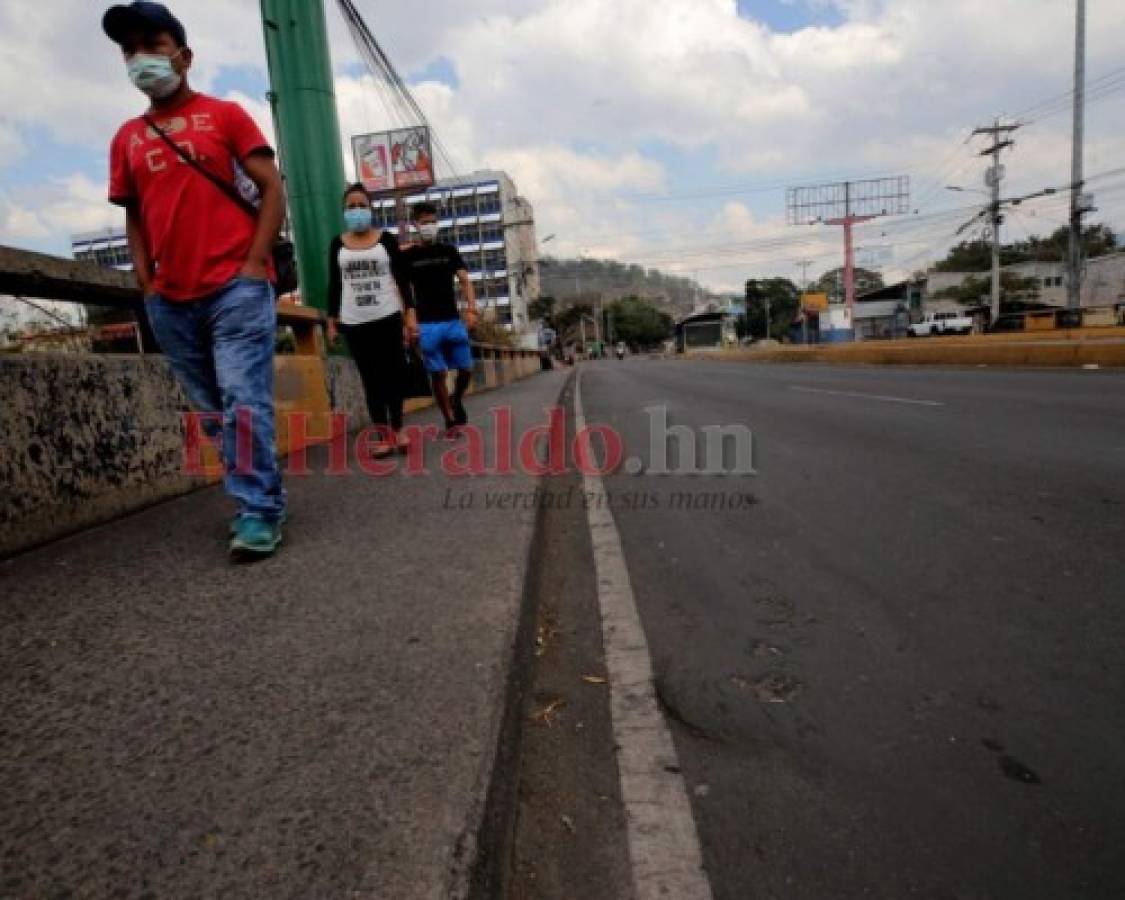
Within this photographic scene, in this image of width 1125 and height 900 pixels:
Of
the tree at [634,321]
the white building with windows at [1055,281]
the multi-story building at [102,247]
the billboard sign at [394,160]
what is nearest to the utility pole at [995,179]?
the white building with windows at [1055,281]

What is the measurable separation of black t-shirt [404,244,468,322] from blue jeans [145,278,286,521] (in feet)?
10.3

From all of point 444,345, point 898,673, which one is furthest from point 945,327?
point 898,673

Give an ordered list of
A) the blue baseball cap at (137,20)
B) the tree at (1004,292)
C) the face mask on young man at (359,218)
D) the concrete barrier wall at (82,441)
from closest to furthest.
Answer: the blue baseball cap at (137,20) < the concrete barrier wall at (82,441) < the face mask on young man at (359,218) < the tree at (1004,292)

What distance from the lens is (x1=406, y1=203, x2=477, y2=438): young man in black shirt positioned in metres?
5.76

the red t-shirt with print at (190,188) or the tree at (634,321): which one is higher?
the tree at (634,321)

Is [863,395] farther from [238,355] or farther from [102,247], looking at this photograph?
[102,247]

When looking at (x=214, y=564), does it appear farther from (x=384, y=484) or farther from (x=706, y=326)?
(x=706, y=326)

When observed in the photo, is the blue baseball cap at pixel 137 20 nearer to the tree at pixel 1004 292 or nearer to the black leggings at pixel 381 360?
the black leggings at pixel 381 360

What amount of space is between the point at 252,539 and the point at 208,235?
115 centimetres

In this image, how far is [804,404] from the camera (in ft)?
29.6

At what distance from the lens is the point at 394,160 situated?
28938 mm

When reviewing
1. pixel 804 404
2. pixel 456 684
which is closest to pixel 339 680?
pixel 456 684

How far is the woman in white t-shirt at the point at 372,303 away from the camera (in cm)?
472

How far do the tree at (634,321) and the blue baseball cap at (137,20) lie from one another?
112 m
